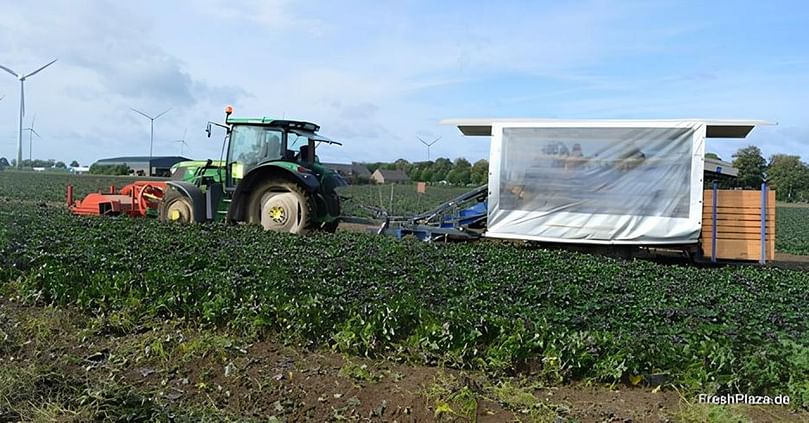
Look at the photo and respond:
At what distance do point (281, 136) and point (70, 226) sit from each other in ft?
13.5

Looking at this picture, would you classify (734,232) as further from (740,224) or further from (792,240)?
(792,240)

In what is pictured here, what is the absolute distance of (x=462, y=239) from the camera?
485 inches

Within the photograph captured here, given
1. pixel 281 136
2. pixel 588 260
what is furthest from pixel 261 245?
pixel 588 260

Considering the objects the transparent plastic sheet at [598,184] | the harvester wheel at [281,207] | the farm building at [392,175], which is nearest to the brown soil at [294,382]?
the transparent plastic sheet at [598,184]

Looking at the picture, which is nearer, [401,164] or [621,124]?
[621,124]

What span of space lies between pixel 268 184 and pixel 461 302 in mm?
7569

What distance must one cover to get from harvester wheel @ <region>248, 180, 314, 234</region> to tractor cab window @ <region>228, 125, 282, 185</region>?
0.51m

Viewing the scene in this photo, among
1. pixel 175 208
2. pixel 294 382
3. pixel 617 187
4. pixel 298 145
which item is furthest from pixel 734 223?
pixel 175 208

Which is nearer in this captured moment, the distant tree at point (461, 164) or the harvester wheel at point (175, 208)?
the harvester wheel at point (175, 208)

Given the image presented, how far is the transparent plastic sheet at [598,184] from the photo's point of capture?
10430 mm

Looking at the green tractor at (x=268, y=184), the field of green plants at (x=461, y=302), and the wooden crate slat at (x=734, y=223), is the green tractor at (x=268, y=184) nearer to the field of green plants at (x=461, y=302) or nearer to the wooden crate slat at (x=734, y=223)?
the field of green plants at (x=461, y=302)

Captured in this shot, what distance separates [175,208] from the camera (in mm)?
13680

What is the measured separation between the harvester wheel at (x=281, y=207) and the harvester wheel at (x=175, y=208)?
4.81ft

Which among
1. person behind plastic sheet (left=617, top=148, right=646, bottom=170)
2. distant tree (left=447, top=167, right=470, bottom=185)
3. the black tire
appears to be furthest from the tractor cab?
distant tree (left=447, top=167, right=470, bottom=185)
